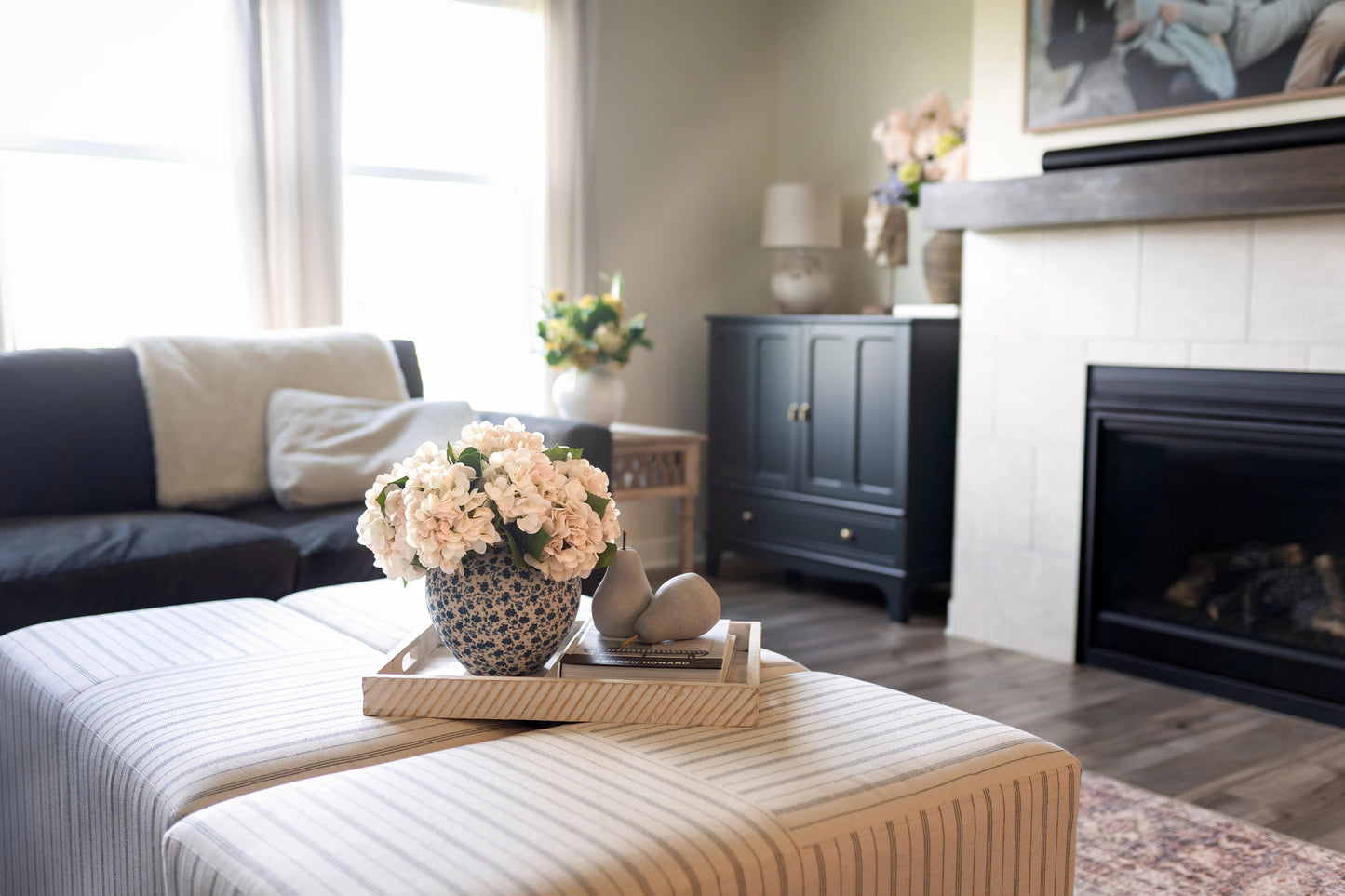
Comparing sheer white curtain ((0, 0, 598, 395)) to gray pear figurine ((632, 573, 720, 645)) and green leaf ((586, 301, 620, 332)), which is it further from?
gray pear figurine ((632, 573, 720, 645))

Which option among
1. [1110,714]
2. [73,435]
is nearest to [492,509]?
[73,435]

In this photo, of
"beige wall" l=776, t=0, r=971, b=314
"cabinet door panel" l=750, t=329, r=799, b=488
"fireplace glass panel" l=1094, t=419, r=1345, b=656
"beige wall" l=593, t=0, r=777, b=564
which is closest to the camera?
"fireplace glass panel" l=1094, t=419, r=1345, b=656

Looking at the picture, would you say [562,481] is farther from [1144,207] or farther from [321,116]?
[321,116]

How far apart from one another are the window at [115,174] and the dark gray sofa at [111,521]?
1.42 feet

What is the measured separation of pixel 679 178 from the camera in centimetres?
463

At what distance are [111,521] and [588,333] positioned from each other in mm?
1520

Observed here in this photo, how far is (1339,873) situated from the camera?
1996 mm

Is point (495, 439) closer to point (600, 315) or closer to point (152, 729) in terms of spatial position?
point (152, 729)

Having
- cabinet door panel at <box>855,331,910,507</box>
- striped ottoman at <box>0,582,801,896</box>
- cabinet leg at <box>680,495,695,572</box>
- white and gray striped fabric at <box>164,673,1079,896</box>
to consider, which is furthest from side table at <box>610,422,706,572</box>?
white and gray striped fabric at <box>164,673,1079,896</box>

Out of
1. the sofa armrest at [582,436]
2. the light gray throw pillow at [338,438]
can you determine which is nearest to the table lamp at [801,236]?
the sofa armrest at [582,436]

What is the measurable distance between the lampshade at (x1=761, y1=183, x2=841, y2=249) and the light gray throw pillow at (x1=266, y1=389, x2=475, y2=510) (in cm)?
170

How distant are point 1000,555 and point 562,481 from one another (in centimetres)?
231

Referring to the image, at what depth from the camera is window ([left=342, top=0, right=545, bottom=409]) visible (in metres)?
3.92

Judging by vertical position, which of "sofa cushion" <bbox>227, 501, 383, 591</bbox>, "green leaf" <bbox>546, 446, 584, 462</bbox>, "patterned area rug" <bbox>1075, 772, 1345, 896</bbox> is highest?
"green leaf" <bbox>546, 446, 584, 462</bbox>
